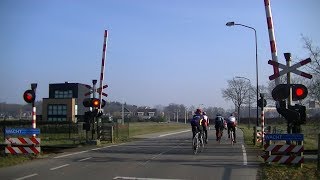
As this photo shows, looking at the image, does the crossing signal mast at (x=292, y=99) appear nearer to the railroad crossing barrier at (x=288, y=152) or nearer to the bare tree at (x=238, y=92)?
the railroad crossing barrier at (x=288, y=152)

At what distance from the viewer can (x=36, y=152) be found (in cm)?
1717

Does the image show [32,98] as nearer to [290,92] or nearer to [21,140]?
[21,140]

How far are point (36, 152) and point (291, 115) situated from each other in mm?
9206

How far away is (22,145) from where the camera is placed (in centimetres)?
1711

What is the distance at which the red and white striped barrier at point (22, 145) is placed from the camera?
55.9ft

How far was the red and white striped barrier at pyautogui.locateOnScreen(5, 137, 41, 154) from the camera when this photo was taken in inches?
671

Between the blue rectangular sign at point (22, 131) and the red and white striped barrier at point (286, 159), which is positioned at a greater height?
the blue rectangular sign at point (22, 131)

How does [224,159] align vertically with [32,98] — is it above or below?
below

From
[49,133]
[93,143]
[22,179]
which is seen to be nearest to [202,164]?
[22,179]

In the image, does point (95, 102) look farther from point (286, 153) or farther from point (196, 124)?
point (286, 153)

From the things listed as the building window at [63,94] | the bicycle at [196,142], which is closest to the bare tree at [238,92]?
the building window at [63,94]

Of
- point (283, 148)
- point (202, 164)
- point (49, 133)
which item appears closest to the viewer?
point (283, 148)

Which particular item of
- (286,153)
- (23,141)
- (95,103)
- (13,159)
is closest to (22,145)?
(23,141)

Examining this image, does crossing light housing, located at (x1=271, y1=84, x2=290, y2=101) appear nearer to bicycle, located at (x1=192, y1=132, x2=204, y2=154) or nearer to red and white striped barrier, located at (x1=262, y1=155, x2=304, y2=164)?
red and white striped barrier, located at (x1=262, y1=155, x2=304, y2=164)
